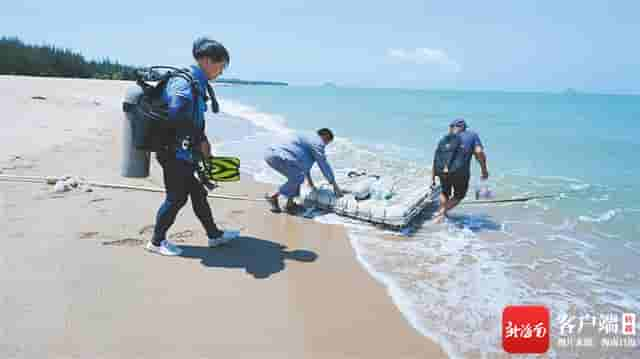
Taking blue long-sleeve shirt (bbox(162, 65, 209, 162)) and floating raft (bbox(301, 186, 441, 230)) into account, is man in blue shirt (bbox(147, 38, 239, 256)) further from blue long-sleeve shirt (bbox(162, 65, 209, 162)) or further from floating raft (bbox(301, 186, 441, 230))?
floating raft (bbox(301, 186, 441, 230))

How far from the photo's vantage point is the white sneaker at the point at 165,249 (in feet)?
13.4

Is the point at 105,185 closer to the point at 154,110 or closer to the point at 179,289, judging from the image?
the point at 154,110

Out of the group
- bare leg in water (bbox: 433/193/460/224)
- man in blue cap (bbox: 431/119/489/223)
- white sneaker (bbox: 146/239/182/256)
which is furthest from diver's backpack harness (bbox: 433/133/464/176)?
white sneaker (bbox: 146/239/182/256)

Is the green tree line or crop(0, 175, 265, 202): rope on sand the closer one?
crop(0, 175, 265, 202): rope on sand

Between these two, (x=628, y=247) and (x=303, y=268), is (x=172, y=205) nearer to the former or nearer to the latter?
(x=303, y=268)

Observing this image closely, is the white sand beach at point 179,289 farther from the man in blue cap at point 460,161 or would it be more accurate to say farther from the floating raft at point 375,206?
the man in blue cap at point 460,161

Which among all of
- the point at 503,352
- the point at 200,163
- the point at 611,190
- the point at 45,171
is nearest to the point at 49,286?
the point at 200,163

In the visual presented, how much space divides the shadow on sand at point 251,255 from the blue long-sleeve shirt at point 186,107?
1029 mm

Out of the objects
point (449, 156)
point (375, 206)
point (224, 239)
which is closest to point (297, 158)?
point (375, 206)

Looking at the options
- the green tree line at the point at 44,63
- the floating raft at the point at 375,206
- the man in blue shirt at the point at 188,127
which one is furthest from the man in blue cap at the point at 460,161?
the green tree line at the point at 44,63

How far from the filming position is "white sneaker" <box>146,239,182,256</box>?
4.08 metres

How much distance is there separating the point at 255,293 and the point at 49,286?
1.63m

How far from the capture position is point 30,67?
172 ft

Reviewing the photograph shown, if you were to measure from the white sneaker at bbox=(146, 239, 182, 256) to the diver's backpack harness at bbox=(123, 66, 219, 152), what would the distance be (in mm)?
1006
